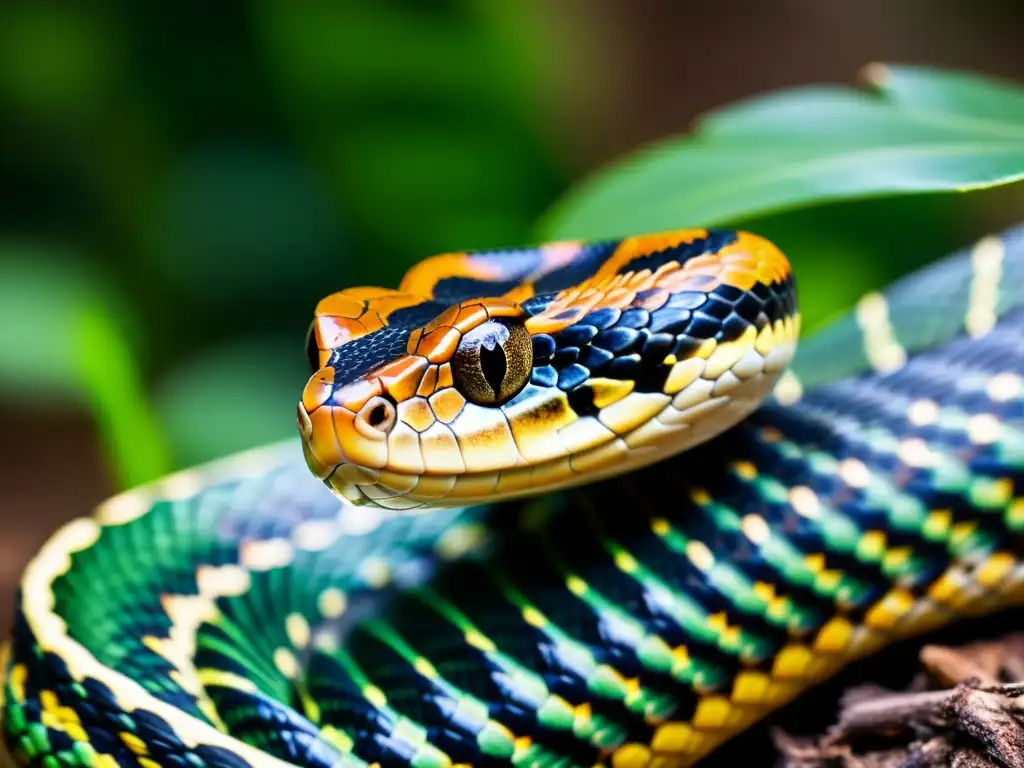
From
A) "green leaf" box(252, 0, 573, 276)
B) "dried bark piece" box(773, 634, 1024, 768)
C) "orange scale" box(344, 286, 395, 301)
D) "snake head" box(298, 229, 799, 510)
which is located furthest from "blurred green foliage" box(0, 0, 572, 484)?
"dried bark piece" box(773, 634, 1024, 768)

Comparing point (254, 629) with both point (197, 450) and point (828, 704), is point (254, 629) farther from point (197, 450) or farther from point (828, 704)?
point (197, 450)

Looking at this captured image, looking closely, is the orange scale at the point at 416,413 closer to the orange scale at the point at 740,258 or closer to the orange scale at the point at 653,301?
the orange scale at the point at 653,301

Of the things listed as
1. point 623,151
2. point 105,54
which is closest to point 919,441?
point 105,54

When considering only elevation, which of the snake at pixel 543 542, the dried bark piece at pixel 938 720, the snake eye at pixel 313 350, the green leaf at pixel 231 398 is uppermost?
the green leaf at pixel 231 398

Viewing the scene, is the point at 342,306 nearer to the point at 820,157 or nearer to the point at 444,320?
the point at 444,320

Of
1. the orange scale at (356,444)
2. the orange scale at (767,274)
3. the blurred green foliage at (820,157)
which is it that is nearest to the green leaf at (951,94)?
the blurred green foliage at (820,157)

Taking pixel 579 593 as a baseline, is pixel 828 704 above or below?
below

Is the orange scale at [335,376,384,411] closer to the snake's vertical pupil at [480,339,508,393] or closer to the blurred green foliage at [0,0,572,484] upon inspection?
the snake's vertical pupil at [480,339,508,393]
